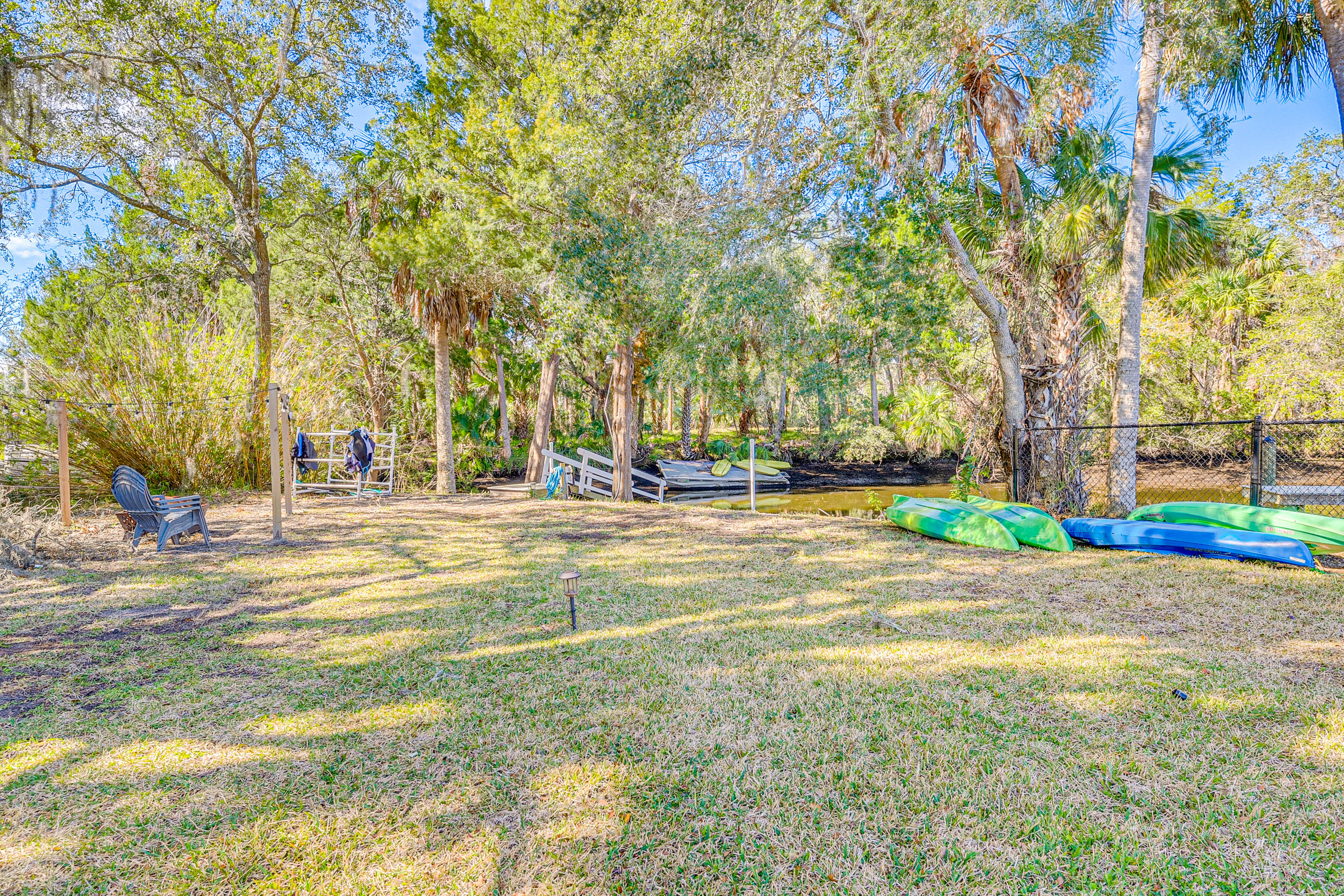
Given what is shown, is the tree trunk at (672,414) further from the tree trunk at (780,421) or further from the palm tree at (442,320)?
the palm tree at (442,320)

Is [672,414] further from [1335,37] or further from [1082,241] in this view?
[1335,37]

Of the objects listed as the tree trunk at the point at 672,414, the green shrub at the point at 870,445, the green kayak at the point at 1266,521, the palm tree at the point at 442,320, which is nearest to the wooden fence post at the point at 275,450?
the palm tree at the point at 442,320

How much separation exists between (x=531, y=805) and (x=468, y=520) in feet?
24.3

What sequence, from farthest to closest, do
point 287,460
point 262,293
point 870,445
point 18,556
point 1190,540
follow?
1. point 870,445
2. point 262,293
3. point 287,460
4. point 1190,540
5. point 18,556

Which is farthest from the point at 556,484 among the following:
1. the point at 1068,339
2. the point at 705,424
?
the point at 705,424

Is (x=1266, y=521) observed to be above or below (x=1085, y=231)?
below

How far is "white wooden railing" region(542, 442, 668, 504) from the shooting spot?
13.4 meters

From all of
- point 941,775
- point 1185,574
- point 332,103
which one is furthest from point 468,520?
point 332,103

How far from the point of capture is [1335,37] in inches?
246

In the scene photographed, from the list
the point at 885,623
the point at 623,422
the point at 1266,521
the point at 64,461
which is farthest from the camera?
the point at 623,422

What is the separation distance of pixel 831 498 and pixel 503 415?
10312mm

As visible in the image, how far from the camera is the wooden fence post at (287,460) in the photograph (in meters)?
7.41

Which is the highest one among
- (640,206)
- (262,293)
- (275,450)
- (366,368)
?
(640,206)

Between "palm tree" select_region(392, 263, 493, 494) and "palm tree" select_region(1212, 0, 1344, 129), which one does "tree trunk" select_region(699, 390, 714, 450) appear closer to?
"palm tree" select_region(392, 263, 493, 494)
